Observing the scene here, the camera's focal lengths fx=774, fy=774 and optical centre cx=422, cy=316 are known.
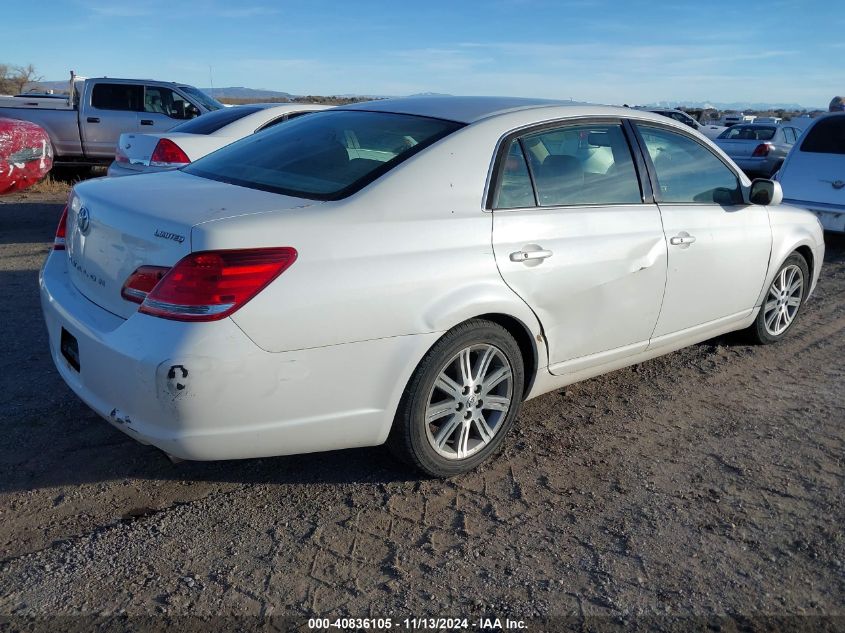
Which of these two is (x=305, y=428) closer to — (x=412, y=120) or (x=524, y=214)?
(x=524, y=214)

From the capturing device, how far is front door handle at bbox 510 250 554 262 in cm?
343

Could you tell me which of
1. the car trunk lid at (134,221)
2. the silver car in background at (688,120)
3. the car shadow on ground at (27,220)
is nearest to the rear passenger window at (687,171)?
the car trunk lid at (134,221)

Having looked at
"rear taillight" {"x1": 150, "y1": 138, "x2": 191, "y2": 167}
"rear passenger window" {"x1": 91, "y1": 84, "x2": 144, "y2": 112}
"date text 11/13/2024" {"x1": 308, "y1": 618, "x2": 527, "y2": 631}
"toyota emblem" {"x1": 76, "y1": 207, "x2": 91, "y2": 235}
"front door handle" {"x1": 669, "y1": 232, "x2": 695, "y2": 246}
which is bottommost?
"date text 11/13/2024" {"x1": 308, "y1": 618, "x2": 527, "y2": 631}

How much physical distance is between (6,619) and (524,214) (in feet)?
8.28

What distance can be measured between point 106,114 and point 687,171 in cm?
1090

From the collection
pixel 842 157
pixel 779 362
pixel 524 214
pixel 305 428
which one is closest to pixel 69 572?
pixel 305 428

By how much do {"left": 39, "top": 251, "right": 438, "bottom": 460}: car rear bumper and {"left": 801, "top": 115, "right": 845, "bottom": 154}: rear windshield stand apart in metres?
8.43

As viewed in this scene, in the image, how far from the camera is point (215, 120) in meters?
8.18

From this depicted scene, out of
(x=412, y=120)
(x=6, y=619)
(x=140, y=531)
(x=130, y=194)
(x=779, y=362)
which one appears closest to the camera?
(x=6, y=619)

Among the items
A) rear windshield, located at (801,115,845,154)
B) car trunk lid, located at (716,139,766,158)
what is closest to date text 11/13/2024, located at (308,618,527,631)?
rear windshield, located at (801,115,845,154)

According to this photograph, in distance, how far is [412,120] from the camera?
377cm

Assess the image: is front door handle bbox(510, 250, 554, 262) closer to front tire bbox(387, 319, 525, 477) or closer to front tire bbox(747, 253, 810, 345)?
front tire bbox(387, 319, 525, 477)

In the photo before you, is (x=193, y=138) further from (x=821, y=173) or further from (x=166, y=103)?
(x=821, y=173)

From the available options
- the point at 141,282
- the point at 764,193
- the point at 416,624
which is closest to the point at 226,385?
the point at 141,282
